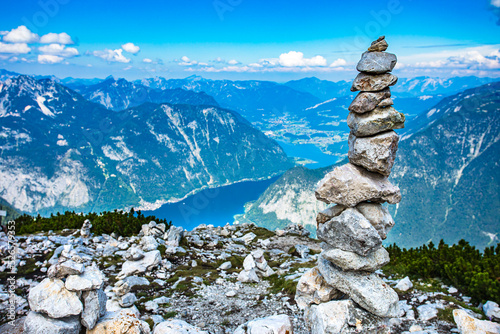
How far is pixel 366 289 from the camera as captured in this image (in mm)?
14867

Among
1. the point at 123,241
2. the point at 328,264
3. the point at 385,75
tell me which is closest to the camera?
the point at 385,75

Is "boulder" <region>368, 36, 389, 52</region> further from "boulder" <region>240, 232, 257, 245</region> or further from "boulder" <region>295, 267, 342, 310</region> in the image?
"boulder" <region>240, 232, 257, 245</region>

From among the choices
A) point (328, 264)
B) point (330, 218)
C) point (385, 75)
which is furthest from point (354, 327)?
point (385, 75)

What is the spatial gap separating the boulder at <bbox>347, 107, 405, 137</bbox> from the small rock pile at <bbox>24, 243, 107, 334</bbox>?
14.6m

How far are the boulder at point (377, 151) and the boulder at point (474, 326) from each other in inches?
296

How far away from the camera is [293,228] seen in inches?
2060

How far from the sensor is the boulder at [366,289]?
14.5 m

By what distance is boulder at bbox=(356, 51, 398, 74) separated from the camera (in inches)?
603

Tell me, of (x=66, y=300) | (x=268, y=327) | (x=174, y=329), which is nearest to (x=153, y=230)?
(x=174, y=329)

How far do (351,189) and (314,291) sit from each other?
19.9 feet

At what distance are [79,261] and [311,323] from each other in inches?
447

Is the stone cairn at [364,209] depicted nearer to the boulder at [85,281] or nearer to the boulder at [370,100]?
the boulder at [370,100]

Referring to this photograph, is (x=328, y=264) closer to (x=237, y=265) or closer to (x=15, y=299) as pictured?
(x=237, y=265)

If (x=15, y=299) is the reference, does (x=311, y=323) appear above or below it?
below
